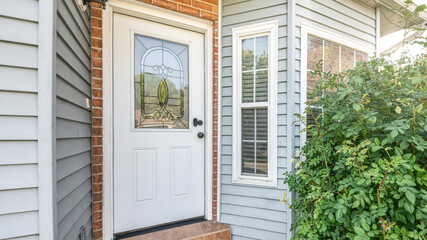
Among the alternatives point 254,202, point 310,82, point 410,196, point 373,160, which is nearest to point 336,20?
point 310,82

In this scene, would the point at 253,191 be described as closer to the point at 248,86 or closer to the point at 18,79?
the point at 248,86

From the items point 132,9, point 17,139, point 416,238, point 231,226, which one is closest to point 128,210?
point 231,226

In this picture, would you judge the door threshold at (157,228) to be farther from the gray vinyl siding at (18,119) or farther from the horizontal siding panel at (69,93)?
the horizontal siding panel at (69,93)

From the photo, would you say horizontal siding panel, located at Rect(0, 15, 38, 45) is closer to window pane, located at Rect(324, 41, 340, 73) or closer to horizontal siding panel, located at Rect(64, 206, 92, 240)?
horizontal siding panel, located at Rect(64, 206, 92, 240)

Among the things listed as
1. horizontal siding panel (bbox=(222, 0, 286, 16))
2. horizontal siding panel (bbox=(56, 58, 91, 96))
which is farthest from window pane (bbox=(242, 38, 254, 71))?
horizontal siding panel (bbox=(56, 58, 91, 96))

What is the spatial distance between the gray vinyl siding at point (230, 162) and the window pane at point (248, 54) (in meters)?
0.14

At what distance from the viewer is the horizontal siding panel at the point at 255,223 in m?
1.96

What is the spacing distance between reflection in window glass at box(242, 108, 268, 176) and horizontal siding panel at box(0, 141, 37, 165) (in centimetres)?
167

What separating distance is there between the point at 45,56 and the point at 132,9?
115cm

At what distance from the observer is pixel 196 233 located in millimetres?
1895

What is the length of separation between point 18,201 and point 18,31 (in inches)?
27.6

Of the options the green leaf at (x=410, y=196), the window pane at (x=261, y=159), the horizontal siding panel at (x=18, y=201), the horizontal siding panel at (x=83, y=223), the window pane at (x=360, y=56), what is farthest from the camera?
the window pane at (x=360, y=56)

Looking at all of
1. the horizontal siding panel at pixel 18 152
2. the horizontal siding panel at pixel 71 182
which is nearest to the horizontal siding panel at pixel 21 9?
the horizontal siding panel at pixel 18 152

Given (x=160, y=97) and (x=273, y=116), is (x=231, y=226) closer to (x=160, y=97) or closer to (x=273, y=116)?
(x=273, y=116)
